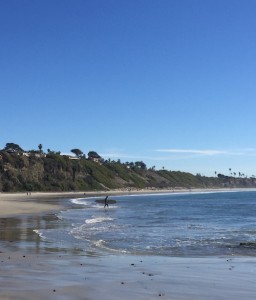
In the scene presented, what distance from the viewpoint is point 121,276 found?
42.0 ft

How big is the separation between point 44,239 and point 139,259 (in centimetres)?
730

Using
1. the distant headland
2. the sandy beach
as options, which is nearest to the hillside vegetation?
the distant headland

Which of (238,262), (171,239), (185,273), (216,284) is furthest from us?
(171,239)

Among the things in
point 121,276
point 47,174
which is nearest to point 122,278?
point 121,276

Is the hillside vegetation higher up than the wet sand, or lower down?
higher up

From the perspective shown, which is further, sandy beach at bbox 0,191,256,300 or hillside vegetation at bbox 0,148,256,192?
hillside vegetation at bbox 0,148,256,192

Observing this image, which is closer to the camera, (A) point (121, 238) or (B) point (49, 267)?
(B) point (49, 267)

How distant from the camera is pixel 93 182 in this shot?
173 meters

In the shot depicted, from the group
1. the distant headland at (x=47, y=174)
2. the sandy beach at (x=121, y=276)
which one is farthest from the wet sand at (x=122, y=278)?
the distant headland at (x=47, y=174)

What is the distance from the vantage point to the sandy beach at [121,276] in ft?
34.1

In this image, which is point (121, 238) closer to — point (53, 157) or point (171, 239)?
point (171, 239)

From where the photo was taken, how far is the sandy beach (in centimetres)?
1040

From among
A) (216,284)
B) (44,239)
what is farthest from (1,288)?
(44,239)

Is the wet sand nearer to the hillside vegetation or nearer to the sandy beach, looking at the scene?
the sandy beach
